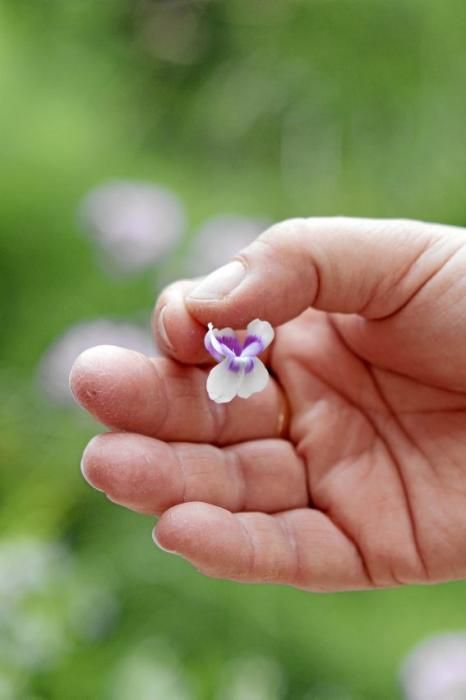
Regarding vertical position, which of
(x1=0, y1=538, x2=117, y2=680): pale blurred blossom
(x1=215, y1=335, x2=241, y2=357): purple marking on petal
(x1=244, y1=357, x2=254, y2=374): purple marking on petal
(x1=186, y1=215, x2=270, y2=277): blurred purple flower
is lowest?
(x1=0, y1=538, x2=117, y2=680): pale blurred blossom

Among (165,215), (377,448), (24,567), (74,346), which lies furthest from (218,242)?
(377,448)

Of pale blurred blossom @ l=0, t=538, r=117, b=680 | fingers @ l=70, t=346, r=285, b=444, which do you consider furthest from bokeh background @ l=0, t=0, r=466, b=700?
fingers @ l=70, t=346, r=285, b=444

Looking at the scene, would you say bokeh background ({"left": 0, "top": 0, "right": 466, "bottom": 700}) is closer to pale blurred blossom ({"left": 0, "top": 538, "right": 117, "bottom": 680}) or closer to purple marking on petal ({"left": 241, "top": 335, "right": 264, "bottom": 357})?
pale blurred blossom ({"left": 0, "top": 538, "right": 117, "bottom": 680})

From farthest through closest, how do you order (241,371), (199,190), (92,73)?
(92,73) < (199,190) < (241,371)

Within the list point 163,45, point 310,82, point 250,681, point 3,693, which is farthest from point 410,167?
point 3,693

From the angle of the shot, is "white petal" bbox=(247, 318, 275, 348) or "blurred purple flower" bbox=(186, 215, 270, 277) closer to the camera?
"white petal" bbox=(247, 318, 275, 348)

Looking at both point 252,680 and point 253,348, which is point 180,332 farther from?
point 252,680

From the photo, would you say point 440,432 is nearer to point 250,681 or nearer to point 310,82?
point 250,681
